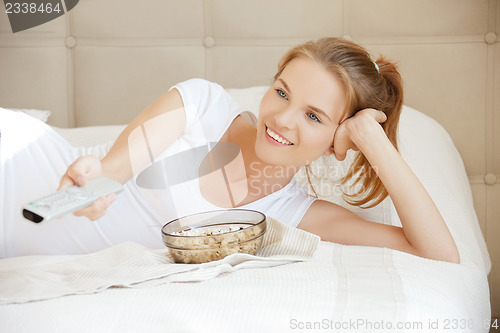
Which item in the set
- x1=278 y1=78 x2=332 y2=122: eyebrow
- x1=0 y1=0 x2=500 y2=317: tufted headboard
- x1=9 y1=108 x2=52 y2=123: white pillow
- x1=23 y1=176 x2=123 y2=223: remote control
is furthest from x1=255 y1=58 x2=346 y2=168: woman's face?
x1=9 y1=108 x2=52 y2=123: white pillow

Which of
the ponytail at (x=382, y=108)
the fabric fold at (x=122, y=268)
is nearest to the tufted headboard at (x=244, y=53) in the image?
the ponytail at (x=382, y=108)

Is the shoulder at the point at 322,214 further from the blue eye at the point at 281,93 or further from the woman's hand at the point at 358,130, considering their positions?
the blue eye at the point at 281,93

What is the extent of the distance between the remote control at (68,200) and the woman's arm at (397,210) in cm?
56

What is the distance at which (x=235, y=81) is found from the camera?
1.88m

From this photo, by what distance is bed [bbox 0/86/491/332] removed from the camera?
2.44 ft

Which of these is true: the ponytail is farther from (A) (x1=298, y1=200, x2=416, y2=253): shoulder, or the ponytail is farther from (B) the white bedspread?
(B) the white bedspread

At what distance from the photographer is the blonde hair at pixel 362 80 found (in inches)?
45.9

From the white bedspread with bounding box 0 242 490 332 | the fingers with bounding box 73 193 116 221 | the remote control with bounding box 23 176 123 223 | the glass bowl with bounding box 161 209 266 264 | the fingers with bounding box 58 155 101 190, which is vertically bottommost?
the white bedspread with bounding box 0 242 490 332

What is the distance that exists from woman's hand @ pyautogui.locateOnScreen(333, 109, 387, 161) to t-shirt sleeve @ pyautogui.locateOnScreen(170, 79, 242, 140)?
29 cm

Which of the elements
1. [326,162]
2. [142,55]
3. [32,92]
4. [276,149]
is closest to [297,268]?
[276,149]

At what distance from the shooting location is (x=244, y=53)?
186 centimetres

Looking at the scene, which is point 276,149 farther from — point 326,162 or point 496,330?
point 496,330

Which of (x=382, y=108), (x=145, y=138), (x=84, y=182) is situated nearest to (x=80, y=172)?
(x=84, y=182)

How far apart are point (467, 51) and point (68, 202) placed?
1.48m
